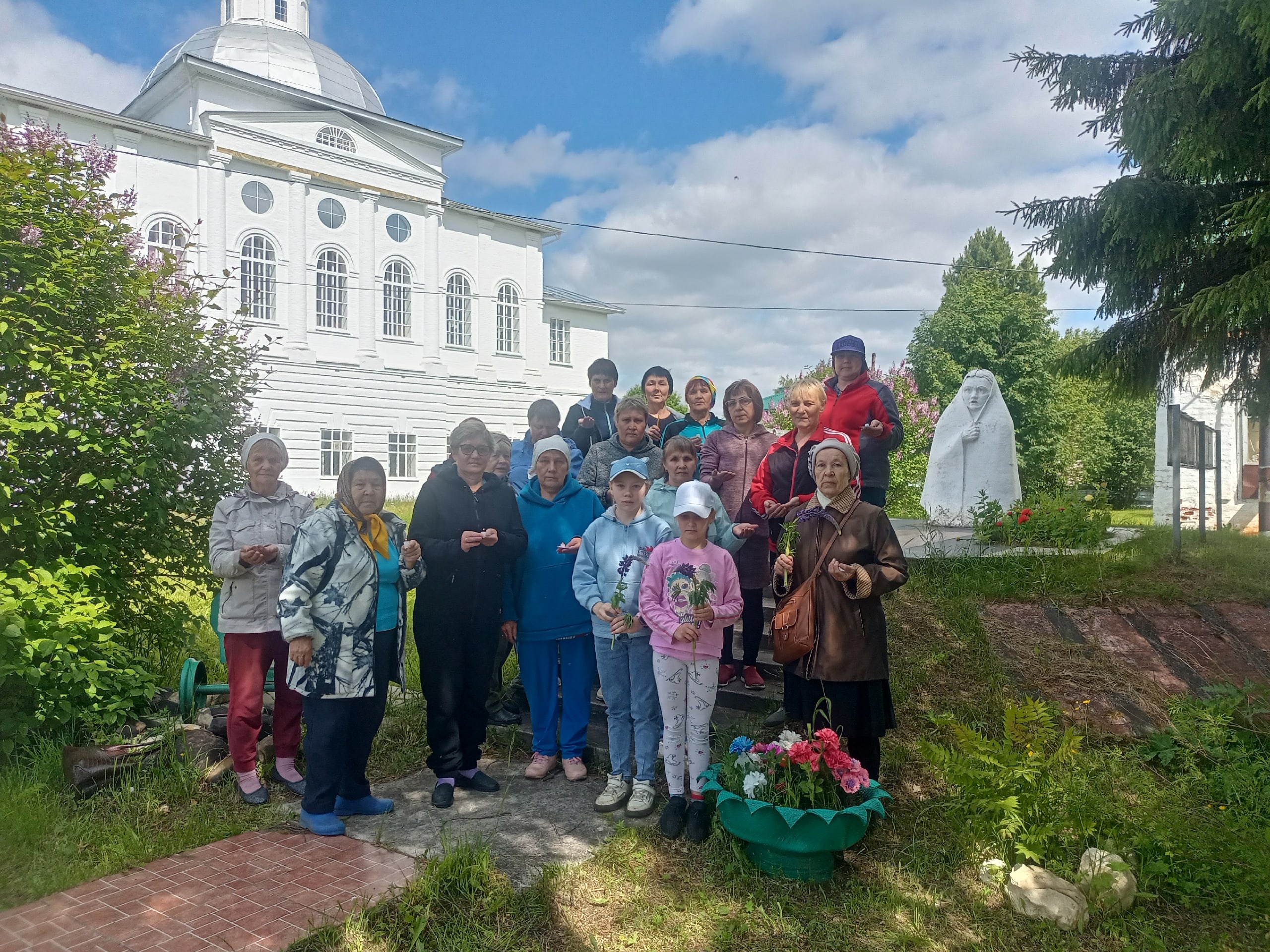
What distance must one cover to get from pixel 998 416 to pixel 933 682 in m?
4.74

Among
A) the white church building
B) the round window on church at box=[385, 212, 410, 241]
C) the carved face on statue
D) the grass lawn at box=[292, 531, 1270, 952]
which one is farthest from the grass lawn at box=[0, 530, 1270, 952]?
the round window on church at box=[385, 212, 410, 241]

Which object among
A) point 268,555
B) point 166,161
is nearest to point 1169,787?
point 268,555

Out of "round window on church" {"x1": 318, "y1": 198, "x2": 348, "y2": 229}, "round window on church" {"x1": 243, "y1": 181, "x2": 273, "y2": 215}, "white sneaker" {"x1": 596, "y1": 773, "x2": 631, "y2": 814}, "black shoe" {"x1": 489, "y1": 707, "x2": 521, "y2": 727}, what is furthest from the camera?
"round window on church" {"x1": 318, "y1": 198, "x2": 348, "y2": 229}

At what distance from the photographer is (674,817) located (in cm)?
401

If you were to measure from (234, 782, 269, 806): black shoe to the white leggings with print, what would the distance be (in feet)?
7.00

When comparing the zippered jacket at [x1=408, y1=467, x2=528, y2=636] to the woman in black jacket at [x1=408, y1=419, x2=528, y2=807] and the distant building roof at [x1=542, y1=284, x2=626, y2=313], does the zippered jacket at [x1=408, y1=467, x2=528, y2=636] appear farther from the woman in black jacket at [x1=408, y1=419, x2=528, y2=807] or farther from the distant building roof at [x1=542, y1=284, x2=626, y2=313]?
the distant building roof at [x1=542, y1=284, x2=626, y2=313]

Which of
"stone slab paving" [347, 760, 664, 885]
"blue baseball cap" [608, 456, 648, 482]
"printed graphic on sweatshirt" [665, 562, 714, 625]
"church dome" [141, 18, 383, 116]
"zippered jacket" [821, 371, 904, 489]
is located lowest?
"stone slab paving" [347, 760, 664, 885]

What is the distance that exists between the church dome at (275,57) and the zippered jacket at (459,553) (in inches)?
930

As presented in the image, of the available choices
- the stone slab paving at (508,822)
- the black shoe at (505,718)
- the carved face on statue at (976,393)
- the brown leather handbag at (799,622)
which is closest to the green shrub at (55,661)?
the stone slab paving at (508,822)

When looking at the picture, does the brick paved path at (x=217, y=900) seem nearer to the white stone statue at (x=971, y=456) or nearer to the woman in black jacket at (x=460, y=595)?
the woman in black jacket at (x=460, y=595)

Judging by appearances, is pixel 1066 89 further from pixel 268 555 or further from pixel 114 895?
pixel 114 895

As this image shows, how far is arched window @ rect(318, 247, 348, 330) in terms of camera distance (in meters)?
23.8

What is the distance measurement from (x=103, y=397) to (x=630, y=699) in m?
3.63

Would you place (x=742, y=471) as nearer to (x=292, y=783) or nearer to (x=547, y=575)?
(x=547, y=575)
